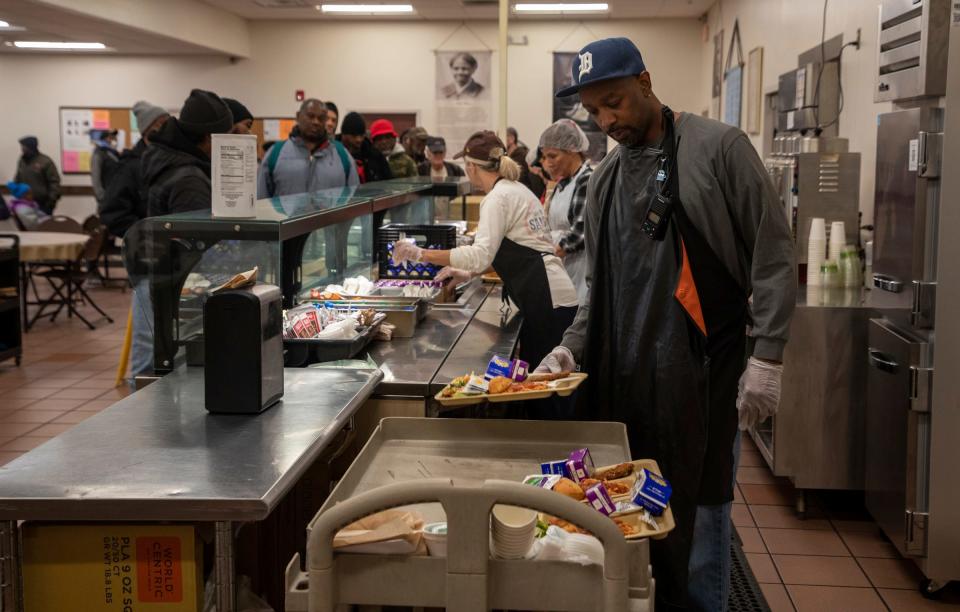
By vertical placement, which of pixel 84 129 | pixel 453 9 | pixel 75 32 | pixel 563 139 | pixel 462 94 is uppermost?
pixel 453 9

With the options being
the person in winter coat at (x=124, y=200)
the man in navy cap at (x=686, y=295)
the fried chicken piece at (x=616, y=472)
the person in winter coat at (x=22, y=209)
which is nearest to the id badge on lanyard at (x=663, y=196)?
the man in navy cap at (x=686, y=295)

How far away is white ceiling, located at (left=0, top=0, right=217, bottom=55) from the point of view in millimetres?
10422

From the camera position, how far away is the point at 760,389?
2545mm

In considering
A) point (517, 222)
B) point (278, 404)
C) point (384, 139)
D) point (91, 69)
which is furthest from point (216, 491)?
point (91, 69)

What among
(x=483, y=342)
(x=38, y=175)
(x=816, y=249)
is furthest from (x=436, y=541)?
(x=38, y=175)

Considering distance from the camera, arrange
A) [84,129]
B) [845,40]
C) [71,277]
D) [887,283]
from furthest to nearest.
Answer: [84,129] < [71,277] < [845,40] < [887,283]

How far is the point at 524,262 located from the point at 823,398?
147 cm

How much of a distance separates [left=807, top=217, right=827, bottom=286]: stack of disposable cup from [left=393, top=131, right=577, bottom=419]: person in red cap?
51.5 inches

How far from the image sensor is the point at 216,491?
1895 mm

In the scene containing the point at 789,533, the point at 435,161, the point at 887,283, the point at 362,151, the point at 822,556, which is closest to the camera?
the point at 887,283

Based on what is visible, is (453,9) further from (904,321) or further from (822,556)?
(822,556)

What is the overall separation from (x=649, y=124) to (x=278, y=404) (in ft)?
4.00

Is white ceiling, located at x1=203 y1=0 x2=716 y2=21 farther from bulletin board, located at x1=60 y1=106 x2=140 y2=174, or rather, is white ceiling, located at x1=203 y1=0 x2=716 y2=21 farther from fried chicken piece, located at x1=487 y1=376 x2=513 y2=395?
fried chicken piece, located at x1=487 y1=376 x2=513 y2=395

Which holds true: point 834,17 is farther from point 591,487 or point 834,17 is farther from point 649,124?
point 591,487
